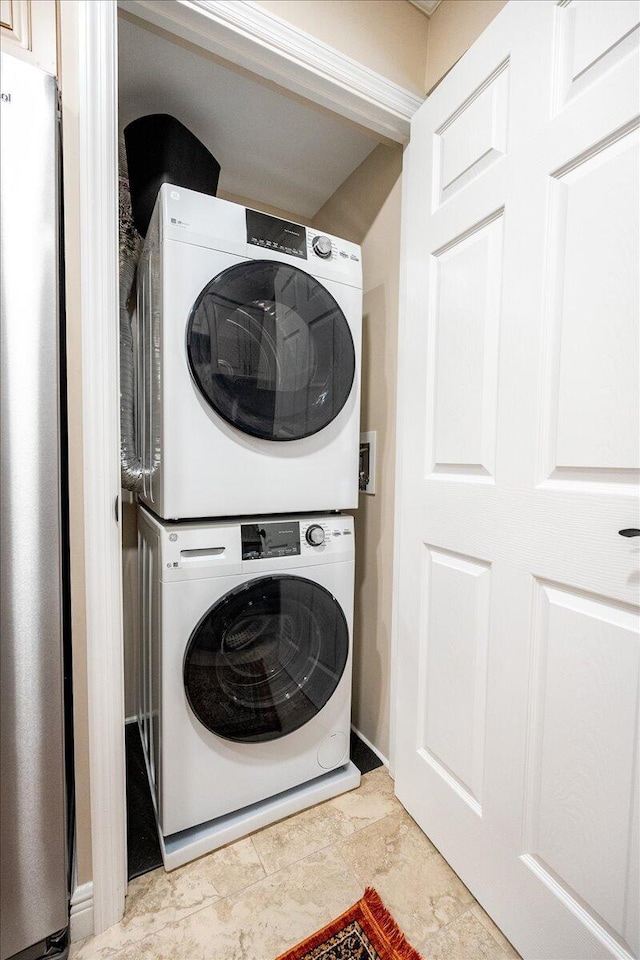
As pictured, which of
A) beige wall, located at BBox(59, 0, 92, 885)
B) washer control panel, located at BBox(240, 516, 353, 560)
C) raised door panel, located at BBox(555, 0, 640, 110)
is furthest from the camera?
washer control panel, located at BBox(240, 516, 353, 560)

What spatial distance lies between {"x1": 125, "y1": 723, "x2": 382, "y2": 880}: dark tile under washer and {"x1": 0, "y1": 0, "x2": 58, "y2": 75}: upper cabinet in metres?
1.90

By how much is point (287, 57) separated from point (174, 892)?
2203 mm

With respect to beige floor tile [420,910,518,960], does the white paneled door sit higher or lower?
higher

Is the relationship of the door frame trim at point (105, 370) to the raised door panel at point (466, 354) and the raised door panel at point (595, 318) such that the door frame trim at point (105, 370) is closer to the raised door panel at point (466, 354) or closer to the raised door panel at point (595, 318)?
the raised door panel at point (466, 354)

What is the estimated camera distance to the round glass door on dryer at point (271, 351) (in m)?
1.08

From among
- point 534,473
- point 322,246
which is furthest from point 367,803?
point 322,246

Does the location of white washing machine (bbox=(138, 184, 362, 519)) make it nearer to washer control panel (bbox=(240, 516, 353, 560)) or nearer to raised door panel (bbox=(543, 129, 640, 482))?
washer control panel (bbox=(240, 516, 353, 560))

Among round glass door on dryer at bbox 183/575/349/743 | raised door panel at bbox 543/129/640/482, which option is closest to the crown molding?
raised door panel at bbox 543/129/640/482

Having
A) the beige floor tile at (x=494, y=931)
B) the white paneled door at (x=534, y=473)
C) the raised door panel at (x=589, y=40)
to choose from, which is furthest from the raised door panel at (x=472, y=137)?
Answer: the beige floor tile at (x=494, y=931)

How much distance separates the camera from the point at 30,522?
79cm

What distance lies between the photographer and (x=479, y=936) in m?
0.95

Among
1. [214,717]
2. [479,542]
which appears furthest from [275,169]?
[214,717]

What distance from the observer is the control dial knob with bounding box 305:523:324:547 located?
1.25 m

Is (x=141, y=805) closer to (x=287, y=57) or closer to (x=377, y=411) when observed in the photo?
(x=377, y=411)
